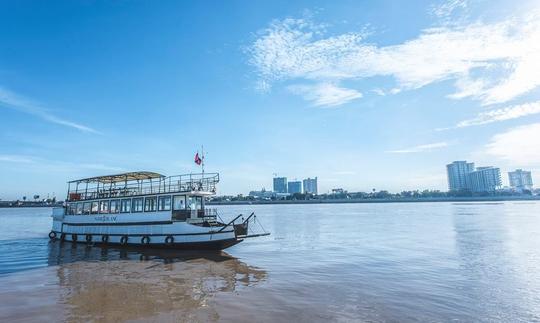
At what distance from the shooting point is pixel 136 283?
16.0m

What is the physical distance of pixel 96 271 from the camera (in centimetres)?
1914

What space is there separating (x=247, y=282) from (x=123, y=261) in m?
11.1

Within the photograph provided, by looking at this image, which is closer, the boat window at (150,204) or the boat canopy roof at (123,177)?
the boat window at (150,204)

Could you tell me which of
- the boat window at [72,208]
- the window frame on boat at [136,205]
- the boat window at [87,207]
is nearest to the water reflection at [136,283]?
the window frame on boat at [136,205]

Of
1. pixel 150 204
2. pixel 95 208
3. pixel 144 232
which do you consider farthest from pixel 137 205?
pixel 95 208

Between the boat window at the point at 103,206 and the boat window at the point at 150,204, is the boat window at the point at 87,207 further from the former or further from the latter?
the boat window at the point at 150,204

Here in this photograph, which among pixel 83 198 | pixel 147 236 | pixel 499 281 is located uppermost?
pixel 83 198

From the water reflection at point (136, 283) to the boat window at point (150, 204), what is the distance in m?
3.46

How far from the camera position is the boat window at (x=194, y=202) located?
25875 millimetres

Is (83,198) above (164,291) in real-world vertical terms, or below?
above

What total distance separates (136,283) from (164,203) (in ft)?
34.8

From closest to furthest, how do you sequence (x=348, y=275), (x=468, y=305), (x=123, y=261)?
(x=468, y=305) < (x=348, y=275) < (x=123, y=261)

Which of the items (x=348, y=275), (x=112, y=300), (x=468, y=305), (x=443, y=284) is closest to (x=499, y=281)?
(x=443, y=284)

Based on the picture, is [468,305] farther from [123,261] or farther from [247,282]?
[123,261]
